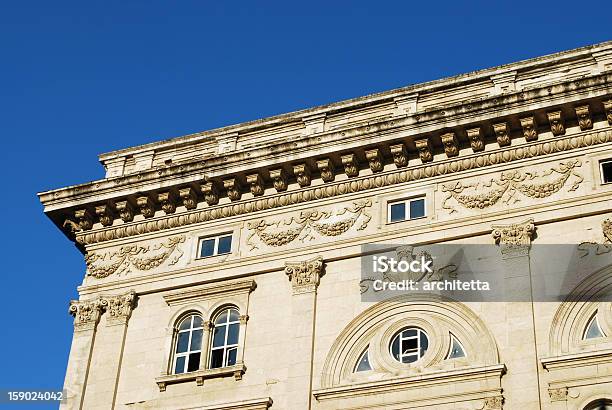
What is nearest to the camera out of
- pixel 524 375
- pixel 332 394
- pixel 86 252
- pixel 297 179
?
pixel 524 375

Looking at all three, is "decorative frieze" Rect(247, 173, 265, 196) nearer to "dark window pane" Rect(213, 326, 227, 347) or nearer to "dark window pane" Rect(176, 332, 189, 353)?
"dark window pane" Rect(213, 326, 227, 347)

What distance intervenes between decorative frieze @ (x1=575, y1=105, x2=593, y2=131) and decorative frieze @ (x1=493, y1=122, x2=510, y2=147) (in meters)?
1.88

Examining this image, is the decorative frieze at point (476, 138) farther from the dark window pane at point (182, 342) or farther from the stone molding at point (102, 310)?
the stone molding at point (102, 310)

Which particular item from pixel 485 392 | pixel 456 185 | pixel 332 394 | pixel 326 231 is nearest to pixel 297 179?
pixel 326 231

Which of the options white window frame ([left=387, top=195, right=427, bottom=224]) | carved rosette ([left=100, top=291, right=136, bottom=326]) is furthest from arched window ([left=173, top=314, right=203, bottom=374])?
white window frame ([left=387, top=195, right=427, bottom=224])

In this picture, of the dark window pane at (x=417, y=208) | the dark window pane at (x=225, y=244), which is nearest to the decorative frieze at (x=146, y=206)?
the dark window pane at (x=225, y=244)

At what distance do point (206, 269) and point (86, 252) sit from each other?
14.8 feet

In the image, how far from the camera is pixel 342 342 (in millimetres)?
29234

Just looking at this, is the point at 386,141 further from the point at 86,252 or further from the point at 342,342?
the point at 86,252

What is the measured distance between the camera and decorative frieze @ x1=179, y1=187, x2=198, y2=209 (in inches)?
1316

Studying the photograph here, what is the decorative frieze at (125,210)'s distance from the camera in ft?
112

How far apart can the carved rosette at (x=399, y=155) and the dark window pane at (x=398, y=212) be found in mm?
1122

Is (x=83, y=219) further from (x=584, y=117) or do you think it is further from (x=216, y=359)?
(x=584, y=117)

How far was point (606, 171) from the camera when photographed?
29.2 m
